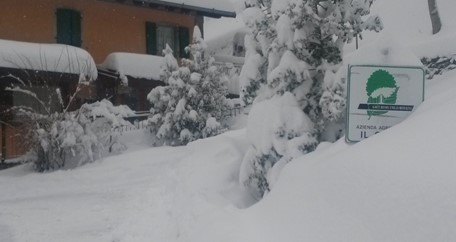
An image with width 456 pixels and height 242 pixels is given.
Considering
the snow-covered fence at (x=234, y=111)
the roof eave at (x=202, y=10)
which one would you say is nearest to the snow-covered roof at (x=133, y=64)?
the roof eave at (x=202, y=10)

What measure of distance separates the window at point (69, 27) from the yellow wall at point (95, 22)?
0.52ft

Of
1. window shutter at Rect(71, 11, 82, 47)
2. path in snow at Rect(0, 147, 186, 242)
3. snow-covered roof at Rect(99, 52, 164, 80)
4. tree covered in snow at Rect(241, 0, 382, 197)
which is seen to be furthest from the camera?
window shutter at Rect(71, 11, 82, 47)

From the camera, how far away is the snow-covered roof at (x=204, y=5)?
1734 centimetres

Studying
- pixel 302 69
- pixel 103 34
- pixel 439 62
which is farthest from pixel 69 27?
pixel 302 69

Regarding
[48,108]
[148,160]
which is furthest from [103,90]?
[148,160]

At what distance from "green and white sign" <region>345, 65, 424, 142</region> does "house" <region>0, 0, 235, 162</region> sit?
10.2 m

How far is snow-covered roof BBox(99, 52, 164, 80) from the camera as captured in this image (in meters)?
16.0

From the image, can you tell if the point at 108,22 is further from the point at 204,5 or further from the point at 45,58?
the point at 45,58

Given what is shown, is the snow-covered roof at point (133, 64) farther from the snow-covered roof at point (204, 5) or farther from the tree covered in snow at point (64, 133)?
the tree covered in snow at point (64, 133)

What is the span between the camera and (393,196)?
3.15 m

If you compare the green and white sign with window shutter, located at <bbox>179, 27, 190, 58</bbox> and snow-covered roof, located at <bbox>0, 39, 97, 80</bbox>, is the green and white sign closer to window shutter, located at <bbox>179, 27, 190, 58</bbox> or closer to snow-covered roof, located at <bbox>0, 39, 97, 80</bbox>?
snow-covered roof, located at <bbox>0, 39, 97, 80</bbox>

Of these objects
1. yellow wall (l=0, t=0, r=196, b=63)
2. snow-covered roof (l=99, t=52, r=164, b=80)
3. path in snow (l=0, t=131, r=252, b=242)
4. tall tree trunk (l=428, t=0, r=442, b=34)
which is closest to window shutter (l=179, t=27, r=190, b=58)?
yellow wall (l=0, t=0, r=196, b=63)

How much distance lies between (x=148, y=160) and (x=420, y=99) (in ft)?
24.4

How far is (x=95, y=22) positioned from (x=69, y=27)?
1.02 meters
